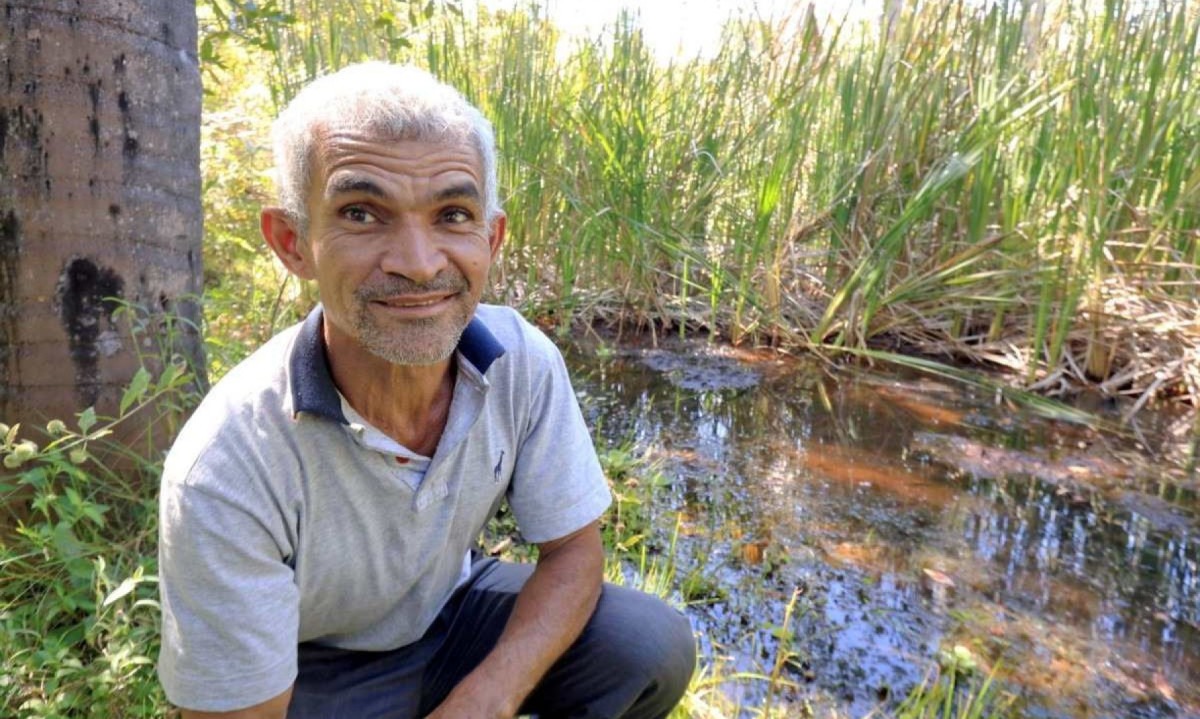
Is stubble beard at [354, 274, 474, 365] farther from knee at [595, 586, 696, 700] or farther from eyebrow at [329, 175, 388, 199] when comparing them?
knee at [595, 586, 696, 700]

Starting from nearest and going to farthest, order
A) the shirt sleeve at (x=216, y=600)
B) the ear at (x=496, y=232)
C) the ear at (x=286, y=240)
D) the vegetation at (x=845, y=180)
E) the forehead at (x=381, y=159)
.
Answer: the shirt sleeve at (x=216, y=600)
the forehead at (x=381, y=159)
the ear at (x=286, y=240)
the ear at (x=496, y=232)
the vegetation at (x=845, y=180)

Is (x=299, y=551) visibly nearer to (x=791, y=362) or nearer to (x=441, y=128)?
(x=441, y=128)

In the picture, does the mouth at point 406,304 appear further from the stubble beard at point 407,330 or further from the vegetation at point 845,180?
the vegetation at point 845,180

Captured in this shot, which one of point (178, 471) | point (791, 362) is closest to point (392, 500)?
point (178, 471)

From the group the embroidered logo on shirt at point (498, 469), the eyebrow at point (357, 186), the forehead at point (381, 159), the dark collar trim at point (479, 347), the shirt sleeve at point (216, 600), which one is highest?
the forehead at point (381, 159)

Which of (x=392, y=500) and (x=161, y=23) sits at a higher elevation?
(x=161, y=23)

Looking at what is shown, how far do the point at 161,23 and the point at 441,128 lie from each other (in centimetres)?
88

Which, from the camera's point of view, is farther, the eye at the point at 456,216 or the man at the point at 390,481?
the eye at the point at 456,216

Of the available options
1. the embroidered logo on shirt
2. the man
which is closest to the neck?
the man

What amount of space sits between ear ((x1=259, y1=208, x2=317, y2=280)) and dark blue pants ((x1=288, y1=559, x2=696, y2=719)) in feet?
2.01

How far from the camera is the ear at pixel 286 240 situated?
1.34 m

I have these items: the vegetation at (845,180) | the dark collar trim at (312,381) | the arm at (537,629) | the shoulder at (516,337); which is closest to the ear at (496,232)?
the shoulder at (516,337)

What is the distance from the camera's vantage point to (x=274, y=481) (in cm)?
118

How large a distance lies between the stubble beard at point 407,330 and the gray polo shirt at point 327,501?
0.30 feet
